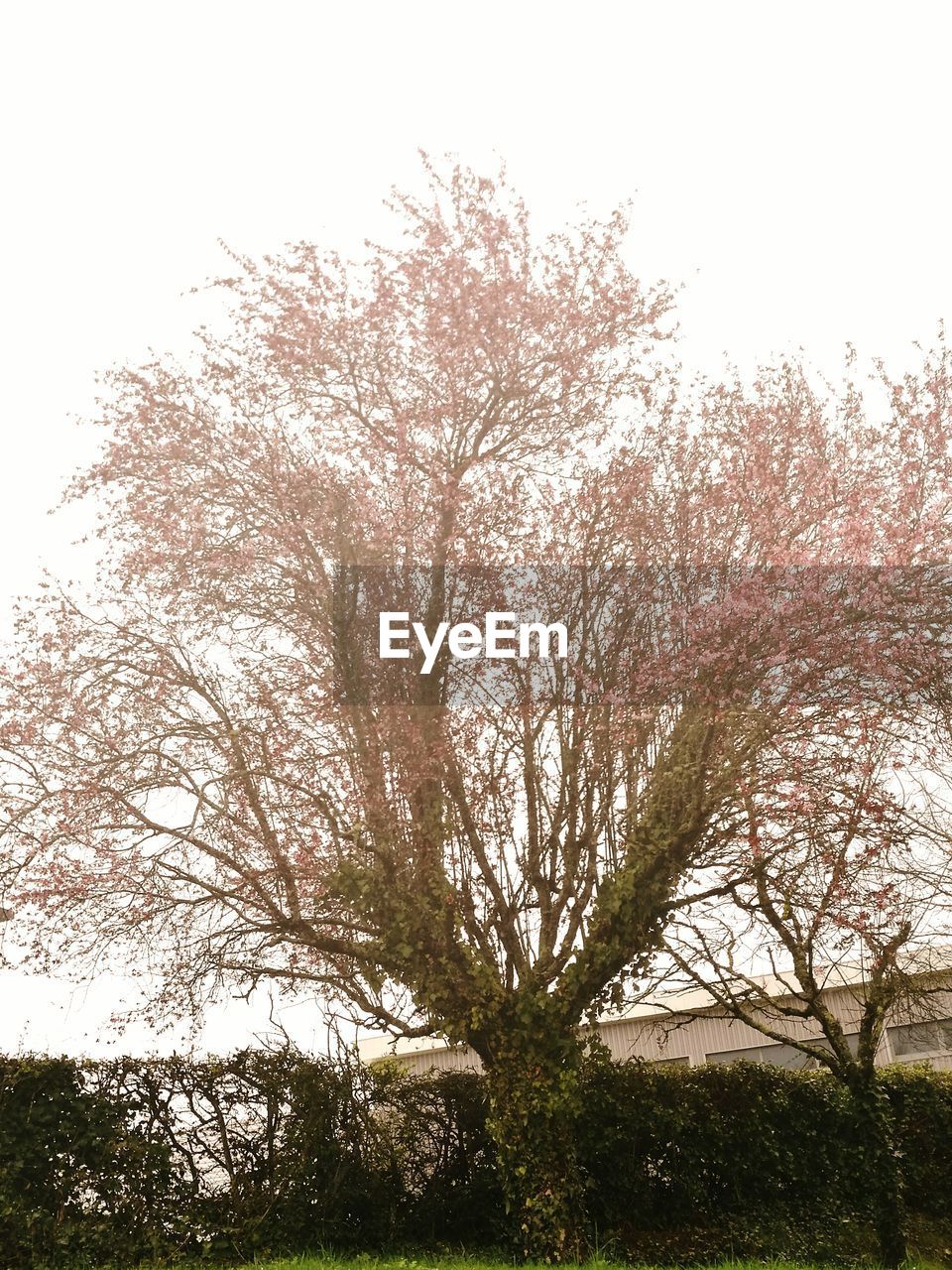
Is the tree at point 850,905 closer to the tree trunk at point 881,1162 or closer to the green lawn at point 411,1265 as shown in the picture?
the tree trunk at point 881,1162

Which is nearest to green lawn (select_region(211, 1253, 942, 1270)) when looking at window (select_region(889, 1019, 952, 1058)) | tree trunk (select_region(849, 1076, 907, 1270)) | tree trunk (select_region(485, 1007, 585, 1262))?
tree trunk (select_region(485, 1007, 585, 1262))

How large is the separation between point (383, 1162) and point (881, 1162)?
6.69m

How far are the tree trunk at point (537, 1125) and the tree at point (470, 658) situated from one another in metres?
0.04

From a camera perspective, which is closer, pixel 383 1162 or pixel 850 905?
pixel 850 905

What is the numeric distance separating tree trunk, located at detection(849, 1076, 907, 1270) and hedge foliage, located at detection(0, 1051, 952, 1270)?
0.22 m

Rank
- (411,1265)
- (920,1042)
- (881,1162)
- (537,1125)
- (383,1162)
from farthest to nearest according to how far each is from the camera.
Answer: (920,1042)
(881,1162)
(383,1162)
(537,1125)
(411,1265)

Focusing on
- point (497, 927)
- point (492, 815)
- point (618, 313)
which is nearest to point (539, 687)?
point (492, 815)

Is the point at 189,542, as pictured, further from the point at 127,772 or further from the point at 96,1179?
the point at 96,1179

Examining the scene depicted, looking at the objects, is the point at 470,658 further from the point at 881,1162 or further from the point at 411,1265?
the point at 881,1162

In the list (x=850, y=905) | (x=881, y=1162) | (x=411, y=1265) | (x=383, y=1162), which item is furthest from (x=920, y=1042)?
(x=411, y=1265)

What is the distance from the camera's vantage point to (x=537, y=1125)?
9.73m

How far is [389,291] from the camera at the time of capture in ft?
37.2

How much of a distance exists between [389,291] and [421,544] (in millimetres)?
2889

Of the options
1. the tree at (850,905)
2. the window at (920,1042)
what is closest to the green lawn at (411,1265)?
the tree at (850,905)
